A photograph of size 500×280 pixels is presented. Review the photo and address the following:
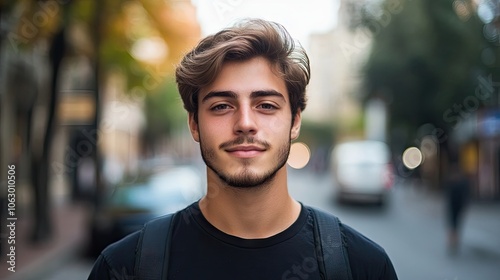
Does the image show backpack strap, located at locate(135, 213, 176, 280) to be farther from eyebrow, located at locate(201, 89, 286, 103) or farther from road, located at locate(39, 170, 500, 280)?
road, located at locate(39, 170, 500, 280)

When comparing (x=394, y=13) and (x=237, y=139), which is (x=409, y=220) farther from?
(x=237, y=139)

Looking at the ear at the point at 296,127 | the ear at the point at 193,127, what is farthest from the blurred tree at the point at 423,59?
the ear at the point at 193,127

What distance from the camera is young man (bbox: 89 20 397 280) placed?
6.68 feet

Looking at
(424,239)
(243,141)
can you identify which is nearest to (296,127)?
(243,141)

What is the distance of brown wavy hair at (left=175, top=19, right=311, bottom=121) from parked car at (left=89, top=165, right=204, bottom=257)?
28.4 ft

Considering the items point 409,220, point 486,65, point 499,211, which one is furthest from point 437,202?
point 486,65

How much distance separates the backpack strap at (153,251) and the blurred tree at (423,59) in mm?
14566

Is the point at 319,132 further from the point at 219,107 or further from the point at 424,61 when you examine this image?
the point at 219,107

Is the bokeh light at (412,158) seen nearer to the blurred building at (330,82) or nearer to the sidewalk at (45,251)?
the blurred building at (330,82)

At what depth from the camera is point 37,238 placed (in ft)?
43.7

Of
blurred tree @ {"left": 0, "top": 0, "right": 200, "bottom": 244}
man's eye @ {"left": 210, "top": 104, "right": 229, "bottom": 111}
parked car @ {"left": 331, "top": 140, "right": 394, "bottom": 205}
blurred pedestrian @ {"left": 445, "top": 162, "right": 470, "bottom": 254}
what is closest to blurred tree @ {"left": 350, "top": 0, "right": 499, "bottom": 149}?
parked car @ {"left": 331, "top": 140, "right": 394, "bottom": 205}

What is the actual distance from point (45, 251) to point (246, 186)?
432 inches

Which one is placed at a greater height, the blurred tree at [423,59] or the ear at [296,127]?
the blurred tree at [423,59]

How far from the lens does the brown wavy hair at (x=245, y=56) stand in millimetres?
2125
